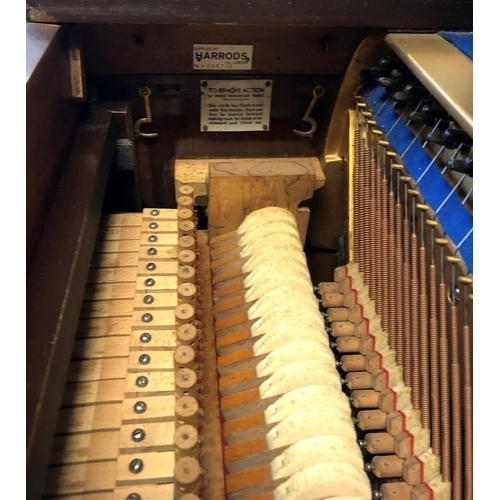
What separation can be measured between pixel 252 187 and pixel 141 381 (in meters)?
0.76

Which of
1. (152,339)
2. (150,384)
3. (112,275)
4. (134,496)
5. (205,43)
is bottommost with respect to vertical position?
(134,496)

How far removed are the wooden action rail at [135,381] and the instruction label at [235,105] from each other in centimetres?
40

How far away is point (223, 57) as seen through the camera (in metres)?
1.74

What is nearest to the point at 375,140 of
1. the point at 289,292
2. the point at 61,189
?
the point at 289,292

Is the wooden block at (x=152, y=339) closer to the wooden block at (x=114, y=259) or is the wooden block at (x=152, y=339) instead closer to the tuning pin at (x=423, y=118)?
the wooden block at (x=114, y=259)

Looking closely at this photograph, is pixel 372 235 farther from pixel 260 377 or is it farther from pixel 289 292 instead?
pixel 260 377

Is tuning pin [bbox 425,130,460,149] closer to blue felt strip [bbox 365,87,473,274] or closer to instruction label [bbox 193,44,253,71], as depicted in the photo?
blue felt strip [bbox 365,87,473,274]

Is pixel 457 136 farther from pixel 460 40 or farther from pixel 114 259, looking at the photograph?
pixel 114 259

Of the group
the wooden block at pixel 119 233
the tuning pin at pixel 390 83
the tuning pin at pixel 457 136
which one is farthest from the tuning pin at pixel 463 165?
the wooden block at pixel 119 233

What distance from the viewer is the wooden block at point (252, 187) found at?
5.78 ft

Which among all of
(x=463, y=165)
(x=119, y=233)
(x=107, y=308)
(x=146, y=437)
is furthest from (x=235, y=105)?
(x=146, y=437)

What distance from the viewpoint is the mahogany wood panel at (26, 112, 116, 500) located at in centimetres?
92

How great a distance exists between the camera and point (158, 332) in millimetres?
1368

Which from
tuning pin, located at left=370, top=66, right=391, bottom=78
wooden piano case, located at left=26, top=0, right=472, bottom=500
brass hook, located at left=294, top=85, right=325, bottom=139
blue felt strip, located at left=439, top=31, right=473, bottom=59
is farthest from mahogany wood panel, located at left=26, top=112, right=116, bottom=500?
blue felt strip, located at left=439, top=31, right=473, bottom=59
